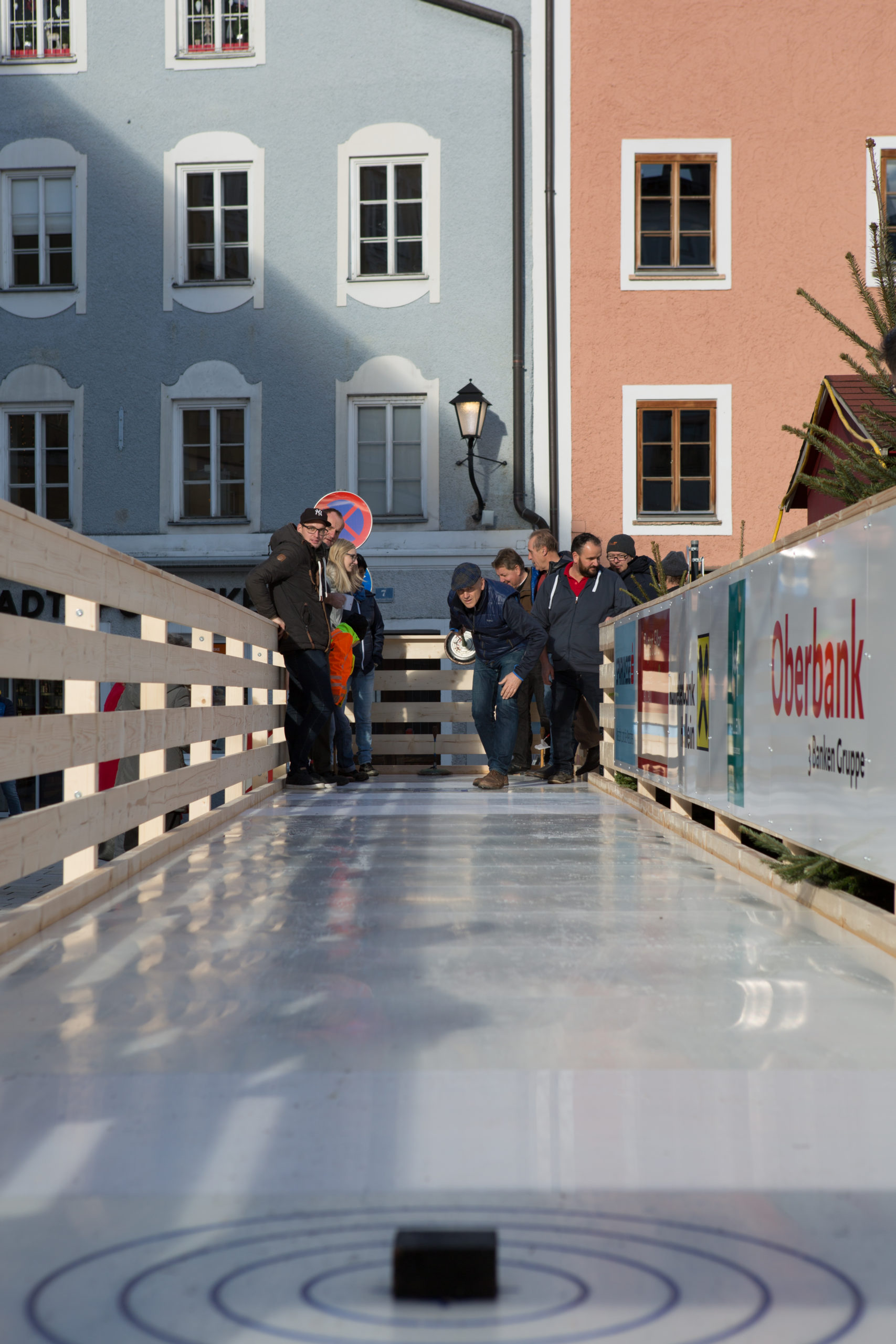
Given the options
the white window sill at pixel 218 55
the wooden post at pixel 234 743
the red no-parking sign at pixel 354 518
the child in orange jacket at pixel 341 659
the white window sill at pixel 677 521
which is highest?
the white window sill at pixel 218 55

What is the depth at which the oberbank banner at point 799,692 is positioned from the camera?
4.00 m

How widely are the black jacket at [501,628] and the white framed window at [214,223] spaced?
8588 mm

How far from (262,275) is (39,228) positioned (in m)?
3.02

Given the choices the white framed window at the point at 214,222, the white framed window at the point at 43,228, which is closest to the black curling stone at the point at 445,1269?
the white framed window at the point at 214,222

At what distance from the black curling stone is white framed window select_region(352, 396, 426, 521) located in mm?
15481

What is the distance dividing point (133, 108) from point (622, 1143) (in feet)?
57.5

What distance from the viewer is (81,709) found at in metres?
4.99

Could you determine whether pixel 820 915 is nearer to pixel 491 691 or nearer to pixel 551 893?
pixel 551 893

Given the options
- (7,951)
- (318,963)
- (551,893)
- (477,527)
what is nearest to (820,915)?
(551,893)

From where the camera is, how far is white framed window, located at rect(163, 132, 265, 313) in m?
17.3

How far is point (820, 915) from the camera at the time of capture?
462 centimetres

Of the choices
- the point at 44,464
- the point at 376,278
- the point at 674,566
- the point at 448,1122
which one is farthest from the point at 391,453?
the point at 448,1122

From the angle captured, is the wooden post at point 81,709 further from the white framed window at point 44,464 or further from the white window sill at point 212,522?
the white framed window at point 44,464

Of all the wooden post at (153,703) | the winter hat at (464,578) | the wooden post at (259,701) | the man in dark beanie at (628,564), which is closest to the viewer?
the wooden post at (153,703)
